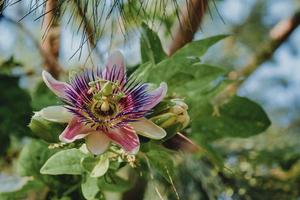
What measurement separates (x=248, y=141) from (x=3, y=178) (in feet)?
1.72

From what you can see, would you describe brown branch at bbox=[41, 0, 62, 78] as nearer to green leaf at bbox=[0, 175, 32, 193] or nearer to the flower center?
green leaf at bbox=[0, 175, 32, 193]

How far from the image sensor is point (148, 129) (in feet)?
2.33

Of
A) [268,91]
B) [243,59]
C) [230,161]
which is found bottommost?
[268,91]

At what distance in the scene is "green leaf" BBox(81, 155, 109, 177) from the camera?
0.75 meters

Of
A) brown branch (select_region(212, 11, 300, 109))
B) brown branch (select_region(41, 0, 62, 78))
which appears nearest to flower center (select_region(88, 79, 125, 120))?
brown branch (select_region(41, 0, 62, 78))

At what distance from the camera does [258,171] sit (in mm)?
1144

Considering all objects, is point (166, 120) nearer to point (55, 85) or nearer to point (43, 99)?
point (55, 85)

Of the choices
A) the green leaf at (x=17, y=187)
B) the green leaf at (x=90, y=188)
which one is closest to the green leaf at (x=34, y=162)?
the green leaf at (x=17, y=187)

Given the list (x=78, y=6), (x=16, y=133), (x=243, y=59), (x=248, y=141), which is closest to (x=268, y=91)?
(x=243, y=59)

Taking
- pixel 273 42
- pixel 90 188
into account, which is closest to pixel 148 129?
pixel 90 188

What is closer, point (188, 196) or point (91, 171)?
point (91, 171)

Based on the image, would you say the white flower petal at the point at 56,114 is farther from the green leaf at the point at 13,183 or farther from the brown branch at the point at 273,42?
the brown branch at the point at 273,42

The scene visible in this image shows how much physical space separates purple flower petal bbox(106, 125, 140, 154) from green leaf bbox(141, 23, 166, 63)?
7.9 inches

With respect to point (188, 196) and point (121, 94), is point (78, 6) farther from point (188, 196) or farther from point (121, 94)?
point (188, 196)
